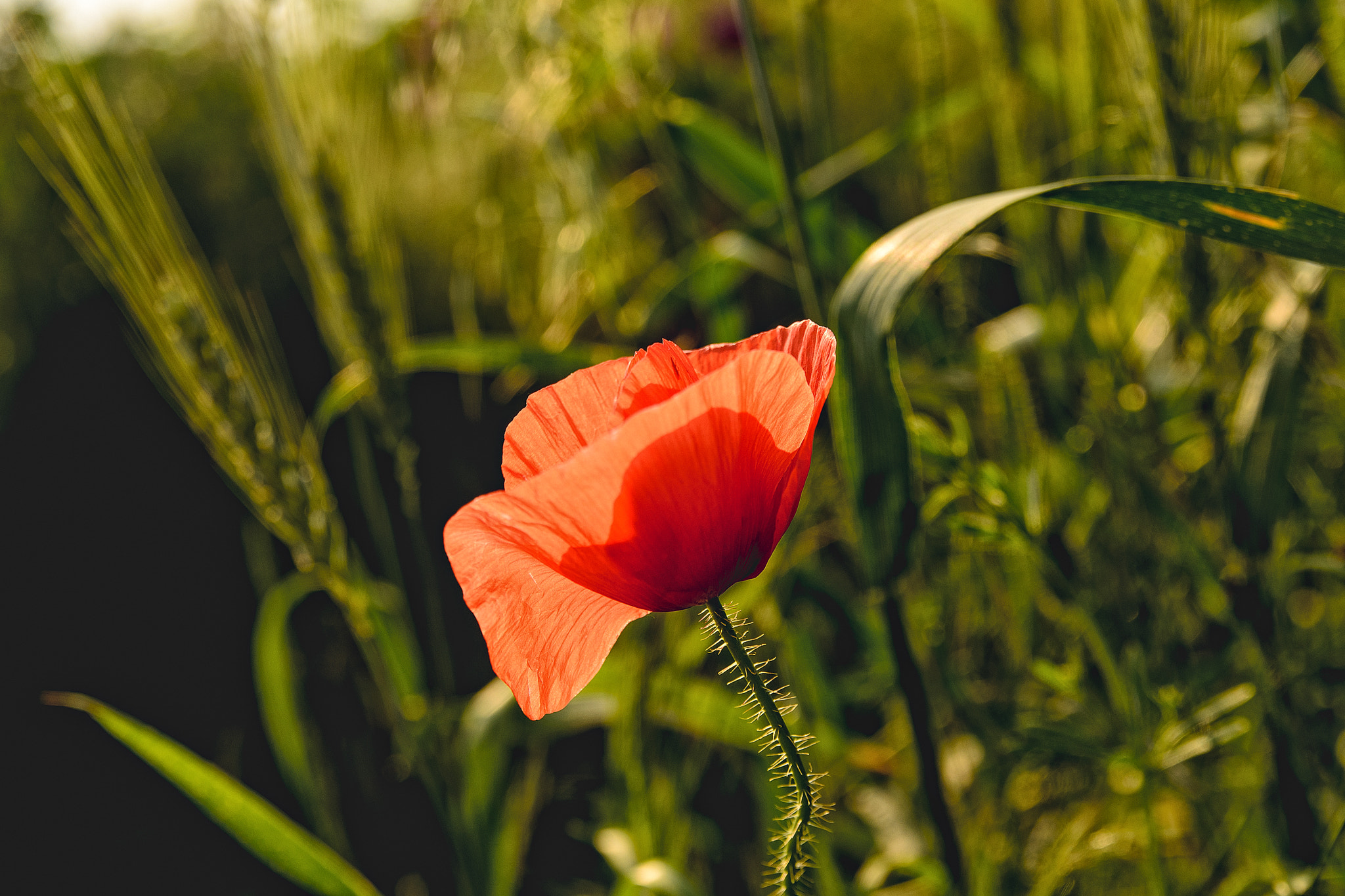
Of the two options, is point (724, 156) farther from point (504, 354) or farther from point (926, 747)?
point (926, 747)

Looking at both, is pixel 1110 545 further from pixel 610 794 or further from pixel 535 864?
pixel 535 864

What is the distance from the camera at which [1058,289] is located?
24.4 inches

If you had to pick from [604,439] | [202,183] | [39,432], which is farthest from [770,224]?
[202,183]

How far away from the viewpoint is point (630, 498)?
0.83 feet

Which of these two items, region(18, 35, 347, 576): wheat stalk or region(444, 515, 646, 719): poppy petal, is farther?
region(18, 35, 347, 576): wheat stalk

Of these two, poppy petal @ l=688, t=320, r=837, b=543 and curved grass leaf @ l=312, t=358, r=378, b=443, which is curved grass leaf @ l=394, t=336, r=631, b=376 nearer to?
curved grass leaf @ l=312, t=358, r=378, b=443

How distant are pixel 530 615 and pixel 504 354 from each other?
1.09ft

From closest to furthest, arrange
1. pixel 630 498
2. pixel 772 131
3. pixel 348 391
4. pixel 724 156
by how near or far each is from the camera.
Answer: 1. pixel 630 498
2. pixel 772 131
3. pixel 348 391
4. pixel 724 156

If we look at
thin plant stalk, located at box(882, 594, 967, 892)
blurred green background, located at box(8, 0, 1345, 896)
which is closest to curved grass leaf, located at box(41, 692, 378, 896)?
blurred green background, located at box(8, 0, 1345, 896)

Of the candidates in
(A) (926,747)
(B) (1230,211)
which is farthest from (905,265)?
(A) (926,747)

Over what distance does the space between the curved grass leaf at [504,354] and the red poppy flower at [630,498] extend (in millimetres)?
291

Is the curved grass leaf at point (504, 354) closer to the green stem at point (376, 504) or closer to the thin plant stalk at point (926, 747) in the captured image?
the green stem at point (376, 504)

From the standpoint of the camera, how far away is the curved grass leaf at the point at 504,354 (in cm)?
60

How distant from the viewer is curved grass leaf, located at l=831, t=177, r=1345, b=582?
0.30 metres
